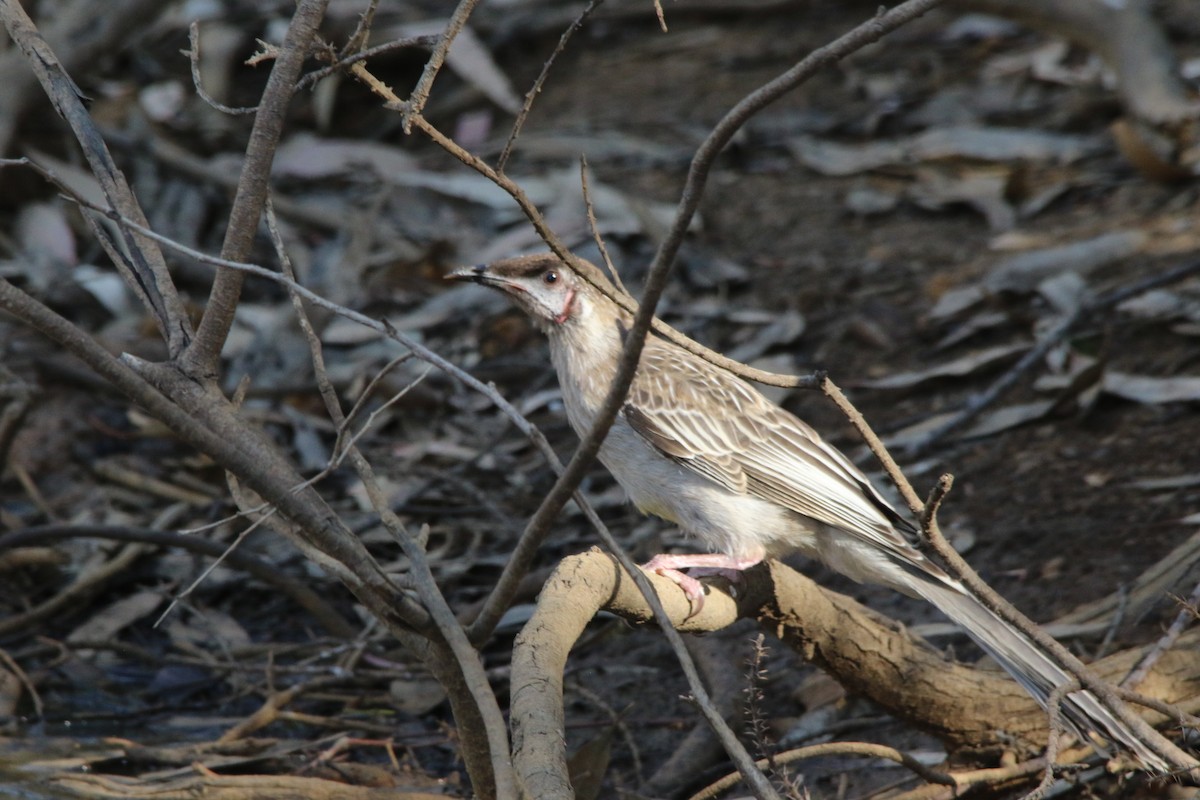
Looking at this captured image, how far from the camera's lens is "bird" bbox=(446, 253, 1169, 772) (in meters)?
4.42

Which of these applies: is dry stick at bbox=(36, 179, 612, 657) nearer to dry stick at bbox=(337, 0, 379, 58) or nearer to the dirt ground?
dry stick at bbox=(337, 0, 379, 58)

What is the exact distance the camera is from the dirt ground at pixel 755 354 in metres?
5.31

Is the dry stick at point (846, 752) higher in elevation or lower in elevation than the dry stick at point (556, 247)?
lower

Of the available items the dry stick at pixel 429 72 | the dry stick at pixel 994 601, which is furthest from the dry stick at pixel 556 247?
the dry stick at pixel 994 601

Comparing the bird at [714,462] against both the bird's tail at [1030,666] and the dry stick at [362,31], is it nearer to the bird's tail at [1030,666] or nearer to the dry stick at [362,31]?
the bird's tail at [1030,666]

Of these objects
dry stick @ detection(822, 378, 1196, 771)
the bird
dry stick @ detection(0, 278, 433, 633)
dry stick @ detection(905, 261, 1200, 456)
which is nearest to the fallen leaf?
dry stick @ detection(905, 261, 1200, 456)

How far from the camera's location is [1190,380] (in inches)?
228

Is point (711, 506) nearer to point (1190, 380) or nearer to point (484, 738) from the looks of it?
point (484, 738)

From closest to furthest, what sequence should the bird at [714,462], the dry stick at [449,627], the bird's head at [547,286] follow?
the dry stick at [449,627], the bird at [714,462], the bird's head at [547,286]

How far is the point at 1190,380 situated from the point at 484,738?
385 centimetres

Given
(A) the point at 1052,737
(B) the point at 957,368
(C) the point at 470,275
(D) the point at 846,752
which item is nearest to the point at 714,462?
(C) the point at 470,275

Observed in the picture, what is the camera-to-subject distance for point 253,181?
10.6 ft

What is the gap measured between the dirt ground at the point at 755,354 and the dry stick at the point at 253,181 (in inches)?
85.4

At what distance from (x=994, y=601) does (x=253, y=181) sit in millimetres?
2029
